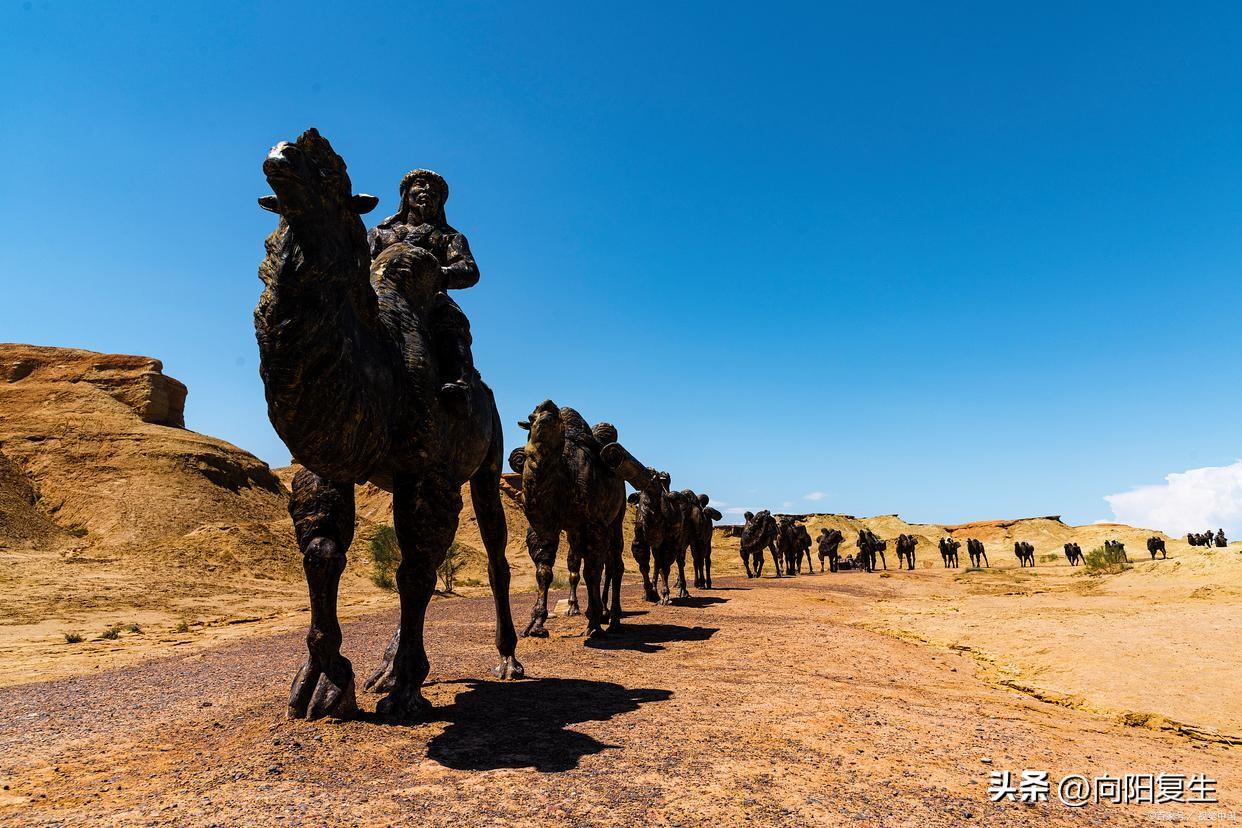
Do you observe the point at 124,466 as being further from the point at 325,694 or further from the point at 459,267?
the point at 325,694

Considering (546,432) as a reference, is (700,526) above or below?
below

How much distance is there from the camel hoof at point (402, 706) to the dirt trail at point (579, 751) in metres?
0.14

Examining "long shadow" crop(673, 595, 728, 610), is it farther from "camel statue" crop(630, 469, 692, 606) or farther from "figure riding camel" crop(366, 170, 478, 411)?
"figure riding camel" crop(366, 170, 478, 411)

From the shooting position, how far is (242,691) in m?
5.70

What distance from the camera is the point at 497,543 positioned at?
6492mm

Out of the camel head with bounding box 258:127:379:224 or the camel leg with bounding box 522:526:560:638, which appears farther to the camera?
the camel leg with bounding box 522:526:560:638

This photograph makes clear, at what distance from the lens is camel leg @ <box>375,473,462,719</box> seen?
15.0 ft

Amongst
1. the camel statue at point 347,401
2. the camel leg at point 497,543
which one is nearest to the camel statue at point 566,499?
the camel leg at point 497,543

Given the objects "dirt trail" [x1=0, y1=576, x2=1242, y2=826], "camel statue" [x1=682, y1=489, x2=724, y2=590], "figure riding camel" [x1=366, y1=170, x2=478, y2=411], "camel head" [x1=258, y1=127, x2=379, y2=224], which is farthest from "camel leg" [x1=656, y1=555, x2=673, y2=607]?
"camel head" [x1=258, y1=127, x2=379, y2=224]

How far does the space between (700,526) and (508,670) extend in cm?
1361

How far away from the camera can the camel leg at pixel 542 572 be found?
9.20 metres

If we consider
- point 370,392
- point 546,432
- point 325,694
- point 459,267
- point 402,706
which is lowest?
point 402,706

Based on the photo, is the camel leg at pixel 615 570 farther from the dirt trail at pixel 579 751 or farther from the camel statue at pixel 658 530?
the dirt trail at pixel 579 751

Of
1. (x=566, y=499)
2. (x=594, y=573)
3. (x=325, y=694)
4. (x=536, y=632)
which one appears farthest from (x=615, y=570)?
(x=325, y=694)
